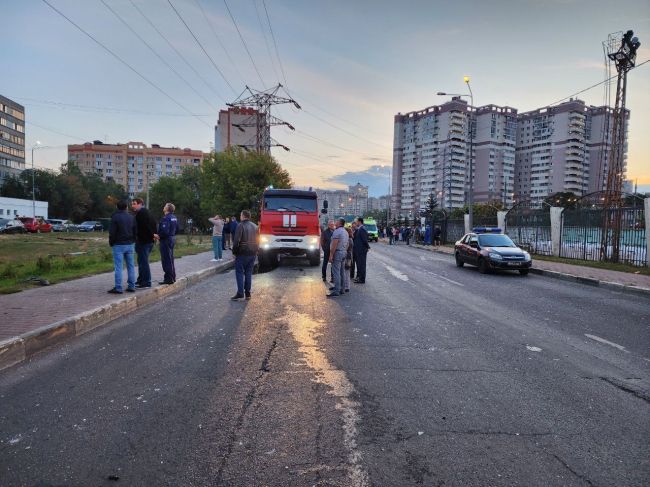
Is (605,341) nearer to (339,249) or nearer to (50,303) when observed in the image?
(339,249)

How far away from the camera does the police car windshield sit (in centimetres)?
1706

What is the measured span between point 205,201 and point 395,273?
3737 cm

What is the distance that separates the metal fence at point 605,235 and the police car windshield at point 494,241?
506 cm

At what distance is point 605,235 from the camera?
19.1 m

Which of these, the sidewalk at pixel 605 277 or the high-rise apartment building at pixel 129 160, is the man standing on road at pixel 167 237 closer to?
the sidewalk at pixel 605 277

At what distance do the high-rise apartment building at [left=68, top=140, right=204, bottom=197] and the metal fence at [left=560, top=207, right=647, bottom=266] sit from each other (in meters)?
121

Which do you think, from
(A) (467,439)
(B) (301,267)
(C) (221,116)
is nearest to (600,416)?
(A) (467,439)

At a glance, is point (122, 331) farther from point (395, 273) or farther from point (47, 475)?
point (395, 273)

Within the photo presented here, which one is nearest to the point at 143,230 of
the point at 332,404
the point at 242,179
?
the point at 332,404

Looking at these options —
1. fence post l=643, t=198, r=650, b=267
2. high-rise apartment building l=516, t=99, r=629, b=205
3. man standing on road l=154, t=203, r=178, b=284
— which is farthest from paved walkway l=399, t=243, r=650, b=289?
high-rise apartment building l=516, t=99, r=629, b=205

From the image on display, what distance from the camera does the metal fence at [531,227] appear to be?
2439 centimetres

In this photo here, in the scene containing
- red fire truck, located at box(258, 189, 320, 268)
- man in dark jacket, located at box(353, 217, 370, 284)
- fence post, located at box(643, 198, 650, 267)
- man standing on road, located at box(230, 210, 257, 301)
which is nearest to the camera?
man standing on road, located at box(230, 210, 257, 301)

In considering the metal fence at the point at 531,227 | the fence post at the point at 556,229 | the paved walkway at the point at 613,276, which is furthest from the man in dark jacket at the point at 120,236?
the metal fence at the point at 531,227

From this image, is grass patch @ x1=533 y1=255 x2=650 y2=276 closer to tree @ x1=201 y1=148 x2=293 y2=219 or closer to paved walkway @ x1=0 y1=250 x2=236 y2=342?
paved walkway @ x1=0 y1=250 x2=236 y2=342
